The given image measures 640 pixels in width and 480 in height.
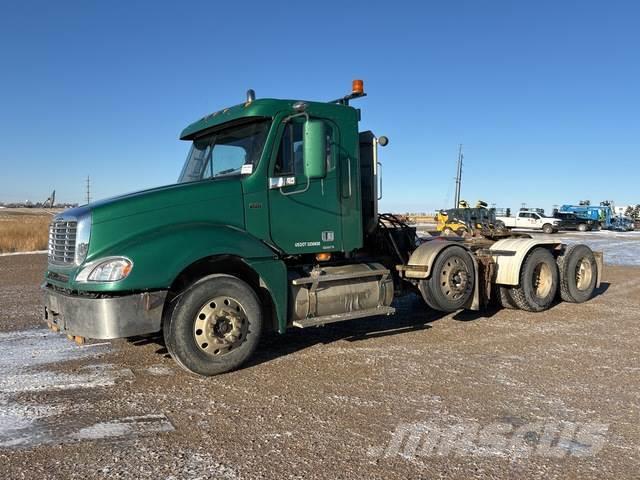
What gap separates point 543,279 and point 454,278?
2.53 metres

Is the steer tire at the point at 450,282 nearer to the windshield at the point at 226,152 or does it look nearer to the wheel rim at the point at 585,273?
the windshield at the point at 226,152

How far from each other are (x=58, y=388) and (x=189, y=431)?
5.64 ft

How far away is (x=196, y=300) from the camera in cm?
507

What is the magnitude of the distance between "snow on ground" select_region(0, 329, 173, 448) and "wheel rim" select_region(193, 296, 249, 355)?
2.77 ft

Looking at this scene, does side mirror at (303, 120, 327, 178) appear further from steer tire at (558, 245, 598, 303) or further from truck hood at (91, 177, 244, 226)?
steer tire at (558, 245, 598, 303)

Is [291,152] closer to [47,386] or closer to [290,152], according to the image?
[290,152]

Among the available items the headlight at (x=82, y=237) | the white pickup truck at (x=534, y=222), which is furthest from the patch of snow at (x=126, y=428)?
the white pickup truck at (x=534, y=222)

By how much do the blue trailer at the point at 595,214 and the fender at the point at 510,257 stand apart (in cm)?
4112

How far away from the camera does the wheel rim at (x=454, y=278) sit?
737 cm

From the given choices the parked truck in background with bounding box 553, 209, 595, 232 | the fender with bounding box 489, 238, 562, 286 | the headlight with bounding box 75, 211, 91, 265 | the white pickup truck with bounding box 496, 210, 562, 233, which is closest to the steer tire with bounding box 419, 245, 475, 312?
the fender with bounding box 489, 238, 562, 286

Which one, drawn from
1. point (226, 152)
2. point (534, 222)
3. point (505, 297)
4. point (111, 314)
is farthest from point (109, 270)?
point (534, 222)

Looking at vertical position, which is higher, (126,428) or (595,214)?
(595,214)

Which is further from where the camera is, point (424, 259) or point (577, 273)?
point (577, 273)

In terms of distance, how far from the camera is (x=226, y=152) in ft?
19.8
